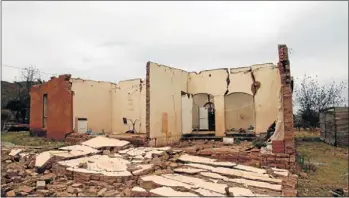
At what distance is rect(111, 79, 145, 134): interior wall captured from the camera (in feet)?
51.8

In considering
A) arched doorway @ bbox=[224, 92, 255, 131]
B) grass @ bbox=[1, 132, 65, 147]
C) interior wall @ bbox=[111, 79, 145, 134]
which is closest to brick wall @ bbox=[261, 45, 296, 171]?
arched doorway @ bbox=[224, 92, 255, 131]

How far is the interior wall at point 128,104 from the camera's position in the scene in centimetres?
1580

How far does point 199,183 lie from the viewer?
650 centimetres

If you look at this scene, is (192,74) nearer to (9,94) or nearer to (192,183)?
(192,183)

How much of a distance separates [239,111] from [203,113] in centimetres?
199

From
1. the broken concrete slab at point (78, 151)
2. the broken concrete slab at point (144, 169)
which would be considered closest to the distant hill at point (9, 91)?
the broken concrete slab at point (78, 151)

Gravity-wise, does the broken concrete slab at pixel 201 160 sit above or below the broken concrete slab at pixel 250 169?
above

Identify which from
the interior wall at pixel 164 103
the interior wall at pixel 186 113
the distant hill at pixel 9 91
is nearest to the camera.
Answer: the interior wall at pixel 164 103

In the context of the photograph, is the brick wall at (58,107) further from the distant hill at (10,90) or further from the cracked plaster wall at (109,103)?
the distant hill at (10,90)

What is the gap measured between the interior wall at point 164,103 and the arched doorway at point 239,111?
3276 millimetres

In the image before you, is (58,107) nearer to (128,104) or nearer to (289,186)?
(128,104)

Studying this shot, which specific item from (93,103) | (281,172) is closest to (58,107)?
(93,103)

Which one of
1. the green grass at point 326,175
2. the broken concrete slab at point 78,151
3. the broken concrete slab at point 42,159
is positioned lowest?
the green grass at point 326,175

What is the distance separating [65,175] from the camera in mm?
7324
